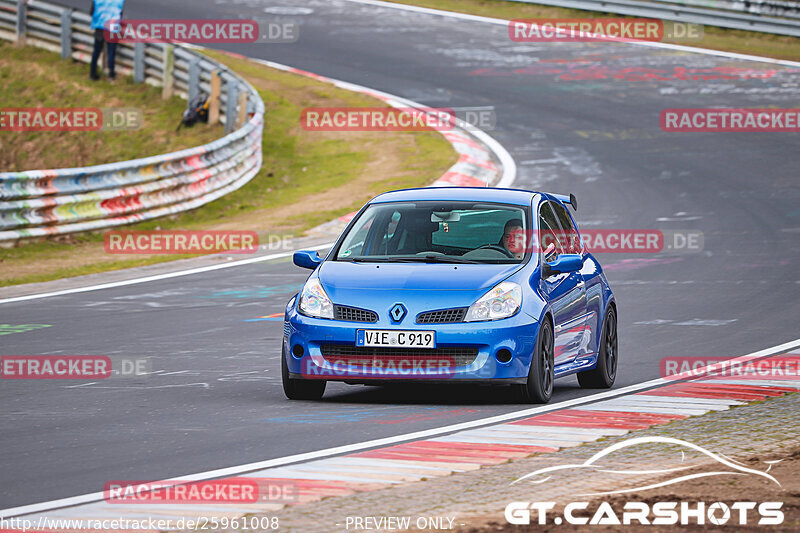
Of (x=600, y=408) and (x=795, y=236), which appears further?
(x=795, y=236)

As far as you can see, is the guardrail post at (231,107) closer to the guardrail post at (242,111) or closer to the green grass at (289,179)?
the guardrail post at (242,111)

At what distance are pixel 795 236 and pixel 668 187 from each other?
13.9ft

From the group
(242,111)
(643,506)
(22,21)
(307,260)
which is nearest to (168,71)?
(242,111)

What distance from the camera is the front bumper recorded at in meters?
9.46

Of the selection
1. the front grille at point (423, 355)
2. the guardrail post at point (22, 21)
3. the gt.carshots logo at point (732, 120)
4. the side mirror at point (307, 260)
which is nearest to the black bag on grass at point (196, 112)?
the guardrail post at point (22, 21)

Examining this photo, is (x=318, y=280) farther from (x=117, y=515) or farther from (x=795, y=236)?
(x=795, y=236)

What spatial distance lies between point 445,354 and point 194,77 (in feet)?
70.9

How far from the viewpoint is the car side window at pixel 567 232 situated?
37.2 ft

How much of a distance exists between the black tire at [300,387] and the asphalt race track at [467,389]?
0.14m

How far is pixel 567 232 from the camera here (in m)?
11.5

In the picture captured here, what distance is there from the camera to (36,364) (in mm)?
11766

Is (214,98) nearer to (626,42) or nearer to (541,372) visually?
(626,42)

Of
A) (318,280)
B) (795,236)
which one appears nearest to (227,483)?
(318,280)

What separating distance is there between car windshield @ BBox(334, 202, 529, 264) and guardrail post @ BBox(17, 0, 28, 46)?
28.4 metres
